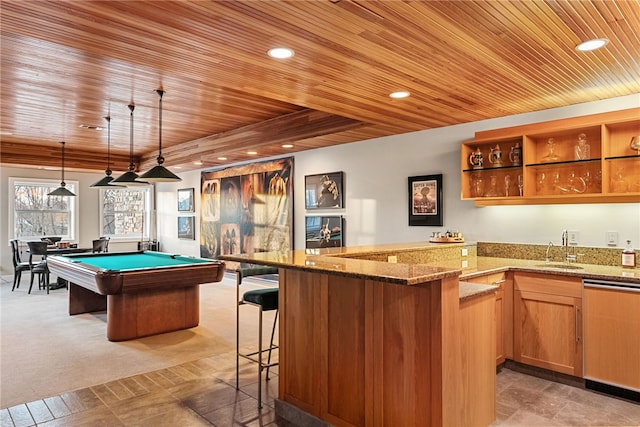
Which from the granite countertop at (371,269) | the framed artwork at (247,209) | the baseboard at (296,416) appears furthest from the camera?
the framed artwork at (247,209)

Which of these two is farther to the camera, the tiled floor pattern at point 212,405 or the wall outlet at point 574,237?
the wall outlet at point 574,237

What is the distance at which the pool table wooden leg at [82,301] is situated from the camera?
18.5 ft

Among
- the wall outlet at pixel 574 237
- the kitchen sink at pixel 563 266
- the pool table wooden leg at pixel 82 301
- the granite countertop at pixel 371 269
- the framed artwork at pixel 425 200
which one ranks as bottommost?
the pool table wooden leg at pixel 82 301

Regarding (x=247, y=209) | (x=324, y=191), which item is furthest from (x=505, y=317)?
(x=247, y=209)

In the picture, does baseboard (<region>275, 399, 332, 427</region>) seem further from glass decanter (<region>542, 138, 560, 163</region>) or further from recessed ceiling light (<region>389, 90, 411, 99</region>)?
glass decanter (<region>542, 138, 560, 163</region>)

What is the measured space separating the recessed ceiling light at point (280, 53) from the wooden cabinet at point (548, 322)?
256 centimetres

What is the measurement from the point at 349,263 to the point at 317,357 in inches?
26.1

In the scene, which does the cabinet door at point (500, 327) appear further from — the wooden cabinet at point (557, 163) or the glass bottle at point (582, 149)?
the glass bottle at point (582, 149)

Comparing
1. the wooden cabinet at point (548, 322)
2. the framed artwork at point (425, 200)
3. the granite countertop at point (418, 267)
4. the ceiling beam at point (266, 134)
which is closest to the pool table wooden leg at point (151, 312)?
the ceiling beam at point (266, 134)

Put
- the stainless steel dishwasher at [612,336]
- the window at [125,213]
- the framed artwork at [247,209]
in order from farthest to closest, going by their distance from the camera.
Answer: the window at [125,213] < the framed artwork at [247,209] < the stainless steel dishwasher at [612,336]

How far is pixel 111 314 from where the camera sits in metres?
4.53

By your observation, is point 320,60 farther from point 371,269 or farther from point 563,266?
point 563,266

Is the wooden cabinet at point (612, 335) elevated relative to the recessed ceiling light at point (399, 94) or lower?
lower

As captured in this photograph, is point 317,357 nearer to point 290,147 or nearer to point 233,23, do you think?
point 233,23
